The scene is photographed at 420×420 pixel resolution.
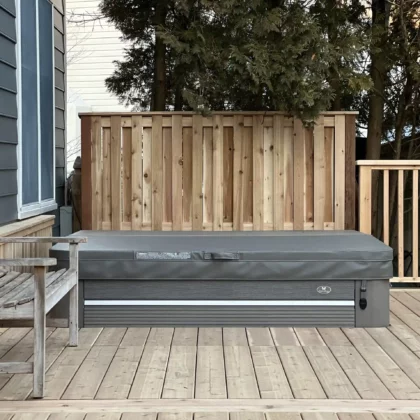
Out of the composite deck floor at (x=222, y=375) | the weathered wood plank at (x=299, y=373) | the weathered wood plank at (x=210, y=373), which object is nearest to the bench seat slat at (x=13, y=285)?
the composite deck floor at (x=222, y=375)

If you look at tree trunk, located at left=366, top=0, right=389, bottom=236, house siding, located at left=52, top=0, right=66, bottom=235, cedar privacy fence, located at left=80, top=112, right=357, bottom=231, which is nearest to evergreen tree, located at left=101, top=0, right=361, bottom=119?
cedar privacy fence, located at left=80, top=112, right=357, bottom=231

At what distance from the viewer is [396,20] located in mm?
5492

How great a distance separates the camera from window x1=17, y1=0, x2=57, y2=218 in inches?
171

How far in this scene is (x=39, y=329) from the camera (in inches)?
99.5

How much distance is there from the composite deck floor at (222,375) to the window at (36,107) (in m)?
1.32

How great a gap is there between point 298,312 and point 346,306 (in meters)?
0.28

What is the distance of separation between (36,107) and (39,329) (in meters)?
2.59

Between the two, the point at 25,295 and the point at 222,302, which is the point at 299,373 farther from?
the point at 25,295

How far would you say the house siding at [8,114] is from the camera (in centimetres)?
393

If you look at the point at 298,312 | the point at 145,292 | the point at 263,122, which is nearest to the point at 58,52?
the point at 263,122

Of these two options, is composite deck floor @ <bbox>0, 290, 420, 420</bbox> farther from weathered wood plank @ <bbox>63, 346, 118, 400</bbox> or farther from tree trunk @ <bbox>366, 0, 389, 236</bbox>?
tree trunk @ <bbox>366, 0, 389, 236</bbox>

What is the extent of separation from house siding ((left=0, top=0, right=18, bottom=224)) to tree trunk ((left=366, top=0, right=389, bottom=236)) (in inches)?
116

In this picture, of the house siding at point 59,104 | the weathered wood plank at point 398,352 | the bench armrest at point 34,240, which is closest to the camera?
the weathered wood plank at point 398,352

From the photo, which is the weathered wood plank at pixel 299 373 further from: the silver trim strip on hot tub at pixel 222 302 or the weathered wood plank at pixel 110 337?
the weathered wood plank at pixel 110 337
